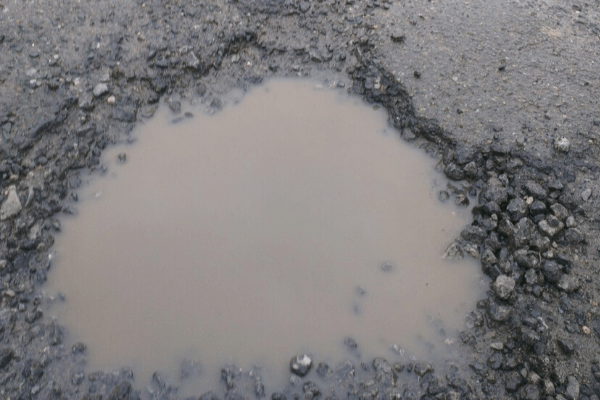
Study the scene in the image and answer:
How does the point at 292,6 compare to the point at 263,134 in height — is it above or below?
above

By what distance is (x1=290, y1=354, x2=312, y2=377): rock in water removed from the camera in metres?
2.51

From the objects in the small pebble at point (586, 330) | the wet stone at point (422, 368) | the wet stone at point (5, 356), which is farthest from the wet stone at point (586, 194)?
the wet stone at point (5, 356)

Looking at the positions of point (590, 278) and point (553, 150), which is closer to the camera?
point (590, 278)

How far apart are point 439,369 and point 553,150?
1.45 meters

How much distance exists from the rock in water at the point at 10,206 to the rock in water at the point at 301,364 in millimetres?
1693

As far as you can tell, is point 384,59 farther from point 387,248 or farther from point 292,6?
point 387,248

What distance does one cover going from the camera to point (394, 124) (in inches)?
129

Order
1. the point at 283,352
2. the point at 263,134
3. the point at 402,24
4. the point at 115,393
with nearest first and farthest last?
the point at 115,393
the point at 283,352
the point at 263,134
the point at 402,24

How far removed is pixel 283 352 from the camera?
8.46ft

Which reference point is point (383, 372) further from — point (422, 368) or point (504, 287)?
point (504, 287)

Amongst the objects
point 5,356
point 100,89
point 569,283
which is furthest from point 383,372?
point 100,89

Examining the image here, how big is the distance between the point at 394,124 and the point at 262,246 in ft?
3.81

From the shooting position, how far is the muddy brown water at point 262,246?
2611 mm

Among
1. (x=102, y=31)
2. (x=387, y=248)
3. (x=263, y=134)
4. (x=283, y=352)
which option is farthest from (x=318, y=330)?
(x=102, y=31)
